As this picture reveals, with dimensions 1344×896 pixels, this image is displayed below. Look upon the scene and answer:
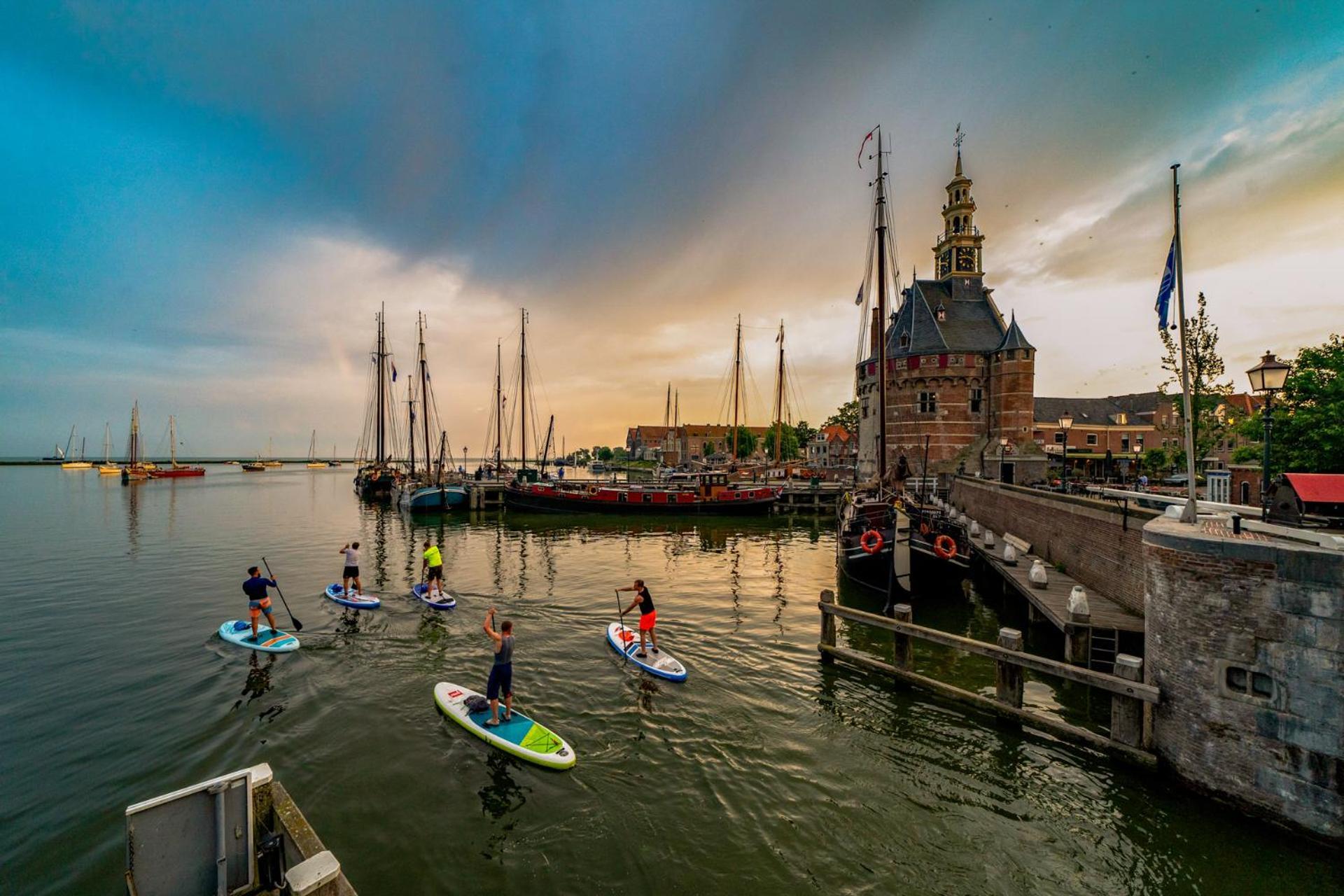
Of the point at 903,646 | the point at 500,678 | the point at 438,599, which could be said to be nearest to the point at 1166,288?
the point at 903,646

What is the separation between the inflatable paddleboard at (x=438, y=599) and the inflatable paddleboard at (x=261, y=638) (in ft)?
13.9

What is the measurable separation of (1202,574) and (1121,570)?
7918 mm

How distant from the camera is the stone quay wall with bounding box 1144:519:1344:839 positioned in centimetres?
677

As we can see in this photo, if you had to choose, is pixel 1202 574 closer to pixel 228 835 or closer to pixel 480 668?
pixel 228 835

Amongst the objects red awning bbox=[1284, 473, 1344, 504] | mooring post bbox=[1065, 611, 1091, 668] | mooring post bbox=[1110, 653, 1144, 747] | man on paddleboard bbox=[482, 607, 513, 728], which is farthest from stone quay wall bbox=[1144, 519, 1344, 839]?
man on paddleboard bbox=[482, 607, 513, 728]

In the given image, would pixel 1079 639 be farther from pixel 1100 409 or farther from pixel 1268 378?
pixel 1100 409

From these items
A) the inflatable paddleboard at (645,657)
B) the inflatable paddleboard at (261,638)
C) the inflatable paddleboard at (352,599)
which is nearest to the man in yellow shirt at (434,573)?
the inflatable paddleboard at (352,599)

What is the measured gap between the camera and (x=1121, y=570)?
1417 centimetres

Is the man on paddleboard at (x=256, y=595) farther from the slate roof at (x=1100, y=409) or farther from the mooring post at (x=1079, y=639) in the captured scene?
the slate roof at (x=1100, y=409)

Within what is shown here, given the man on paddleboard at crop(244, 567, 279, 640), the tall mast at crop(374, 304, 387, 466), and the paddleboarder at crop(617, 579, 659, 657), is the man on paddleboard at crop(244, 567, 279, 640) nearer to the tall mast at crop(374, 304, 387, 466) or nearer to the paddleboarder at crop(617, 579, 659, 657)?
the paddleboarder at crop(617, 579, 659, 657)

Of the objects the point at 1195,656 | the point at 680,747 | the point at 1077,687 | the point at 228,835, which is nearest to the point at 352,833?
the point at 228,835

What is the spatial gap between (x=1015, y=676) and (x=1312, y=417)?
30741 millimetres

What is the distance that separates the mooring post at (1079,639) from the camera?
1194 centimetres

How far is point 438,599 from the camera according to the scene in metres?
18.6
